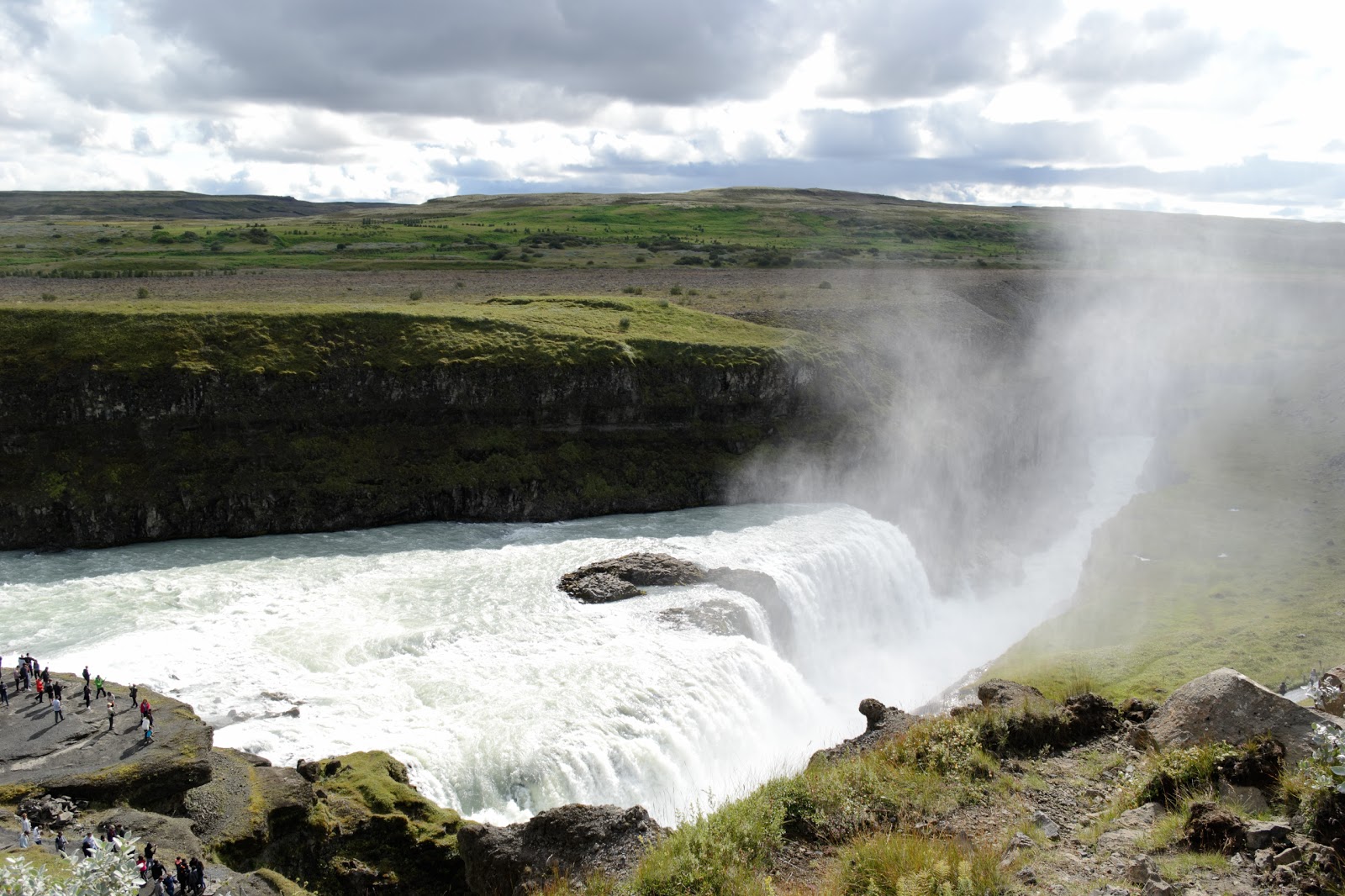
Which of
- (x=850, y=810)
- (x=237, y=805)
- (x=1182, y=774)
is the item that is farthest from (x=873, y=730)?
(x=237, y=805)

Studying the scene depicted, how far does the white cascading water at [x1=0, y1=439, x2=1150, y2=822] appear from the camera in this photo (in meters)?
28.3

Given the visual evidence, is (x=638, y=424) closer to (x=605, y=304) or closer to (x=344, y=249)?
(x=605, y=304)

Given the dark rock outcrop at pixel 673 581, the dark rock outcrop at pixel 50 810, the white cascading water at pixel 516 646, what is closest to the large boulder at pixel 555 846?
the white cascading water at pixel 516 646

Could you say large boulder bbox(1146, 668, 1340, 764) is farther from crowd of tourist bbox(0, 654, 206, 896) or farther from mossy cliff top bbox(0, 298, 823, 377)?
mossy cliff top bbox(0, 298, 823, 377)

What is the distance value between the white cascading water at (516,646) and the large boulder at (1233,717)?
33.3ft

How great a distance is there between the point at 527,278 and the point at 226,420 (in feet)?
Result: 174

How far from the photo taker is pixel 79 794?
2234 cm

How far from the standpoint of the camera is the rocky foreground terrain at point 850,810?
14492 mm

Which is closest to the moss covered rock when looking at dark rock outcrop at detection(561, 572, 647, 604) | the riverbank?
the riverbank

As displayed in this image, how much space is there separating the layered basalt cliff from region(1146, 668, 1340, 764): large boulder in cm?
3990

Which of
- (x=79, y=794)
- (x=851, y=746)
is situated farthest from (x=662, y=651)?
(x=79, y=794)

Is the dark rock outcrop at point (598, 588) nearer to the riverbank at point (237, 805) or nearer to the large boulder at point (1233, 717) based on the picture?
the riverbank at point (237, 805)

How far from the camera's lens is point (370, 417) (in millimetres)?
55312

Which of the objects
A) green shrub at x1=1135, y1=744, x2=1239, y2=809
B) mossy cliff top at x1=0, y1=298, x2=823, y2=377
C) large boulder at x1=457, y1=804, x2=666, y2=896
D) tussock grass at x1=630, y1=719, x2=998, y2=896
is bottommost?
large boulder at x1=457, y1=804, x2=666, y2=896
